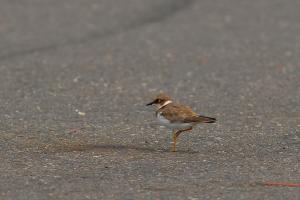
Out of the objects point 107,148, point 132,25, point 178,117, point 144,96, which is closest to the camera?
point 178,117

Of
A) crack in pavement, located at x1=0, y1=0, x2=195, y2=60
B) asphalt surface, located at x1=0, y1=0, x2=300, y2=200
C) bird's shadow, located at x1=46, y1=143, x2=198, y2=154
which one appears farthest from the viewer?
crack in pavement, located at x1=0, y1=0, x2=195, y2=60

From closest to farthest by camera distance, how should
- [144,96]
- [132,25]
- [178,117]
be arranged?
[178,117]
[144,96]
[132,25]

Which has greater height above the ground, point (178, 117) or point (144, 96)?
point (144, 96)

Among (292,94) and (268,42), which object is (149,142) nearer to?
(292,94)

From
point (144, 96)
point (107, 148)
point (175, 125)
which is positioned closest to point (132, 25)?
point (144, 96)

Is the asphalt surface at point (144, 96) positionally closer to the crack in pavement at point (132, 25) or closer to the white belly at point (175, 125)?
the crack in pavement at point (132, 25)

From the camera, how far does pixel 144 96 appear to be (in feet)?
45.5

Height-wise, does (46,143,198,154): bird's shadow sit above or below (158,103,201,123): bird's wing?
below

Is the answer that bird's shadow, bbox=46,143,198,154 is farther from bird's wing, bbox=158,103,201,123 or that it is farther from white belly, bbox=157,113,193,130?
bird's wing, bbox=158,103,201,123

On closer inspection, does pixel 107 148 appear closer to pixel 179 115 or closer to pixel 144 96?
pixel 179 115

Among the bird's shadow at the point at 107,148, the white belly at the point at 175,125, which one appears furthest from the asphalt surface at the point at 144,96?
the white belly at the point at 175,125

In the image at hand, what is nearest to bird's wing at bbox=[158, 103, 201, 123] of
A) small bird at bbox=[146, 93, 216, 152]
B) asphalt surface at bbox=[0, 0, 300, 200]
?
small bird at bbox=[146, 93, 216, 152]

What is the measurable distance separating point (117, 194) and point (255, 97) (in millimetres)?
5805

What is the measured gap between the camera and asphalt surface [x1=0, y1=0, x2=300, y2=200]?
896 centimetres
